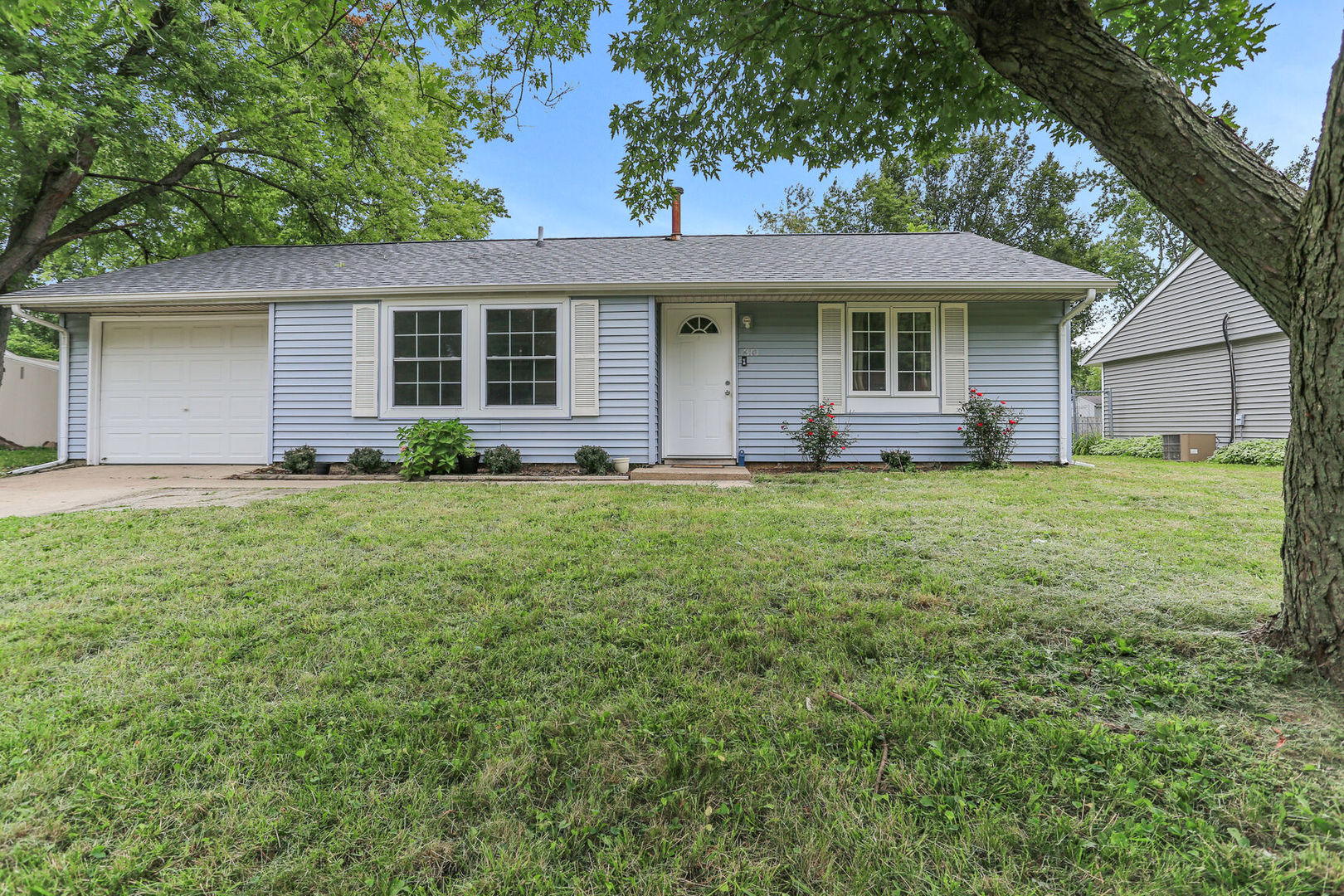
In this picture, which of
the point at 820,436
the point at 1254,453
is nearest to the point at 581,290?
the point at 820,436

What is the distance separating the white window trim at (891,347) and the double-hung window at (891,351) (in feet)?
0.04

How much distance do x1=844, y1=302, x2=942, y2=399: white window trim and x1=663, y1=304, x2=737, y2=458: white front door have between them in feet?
5.68

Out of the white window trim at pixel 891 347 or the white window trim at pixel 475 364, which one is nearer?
the white window trim at pixel 475 364

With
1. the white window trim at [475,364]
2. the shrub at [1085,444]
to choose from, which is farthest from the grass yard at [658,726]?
the shrub at [1085,444]

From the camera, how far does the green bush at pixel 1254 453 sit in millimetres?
9188

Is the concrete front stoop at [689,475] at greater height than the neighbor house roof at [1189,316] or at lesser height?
lesser

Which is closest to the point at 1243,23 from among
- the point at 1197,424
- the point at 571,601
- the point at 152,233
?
the point at 571,601

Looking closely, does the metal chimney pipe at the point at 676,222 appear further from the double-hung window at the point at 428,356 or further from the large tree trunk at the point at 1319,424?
the large tree trunk at the point at 1319,424

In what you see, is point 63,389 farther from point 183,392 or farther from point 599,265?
point 599,265

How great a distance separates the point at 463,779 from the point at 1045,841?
1.41m

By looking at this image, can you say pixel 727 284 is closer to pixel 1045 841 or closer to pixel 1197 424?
pixel 1045 841

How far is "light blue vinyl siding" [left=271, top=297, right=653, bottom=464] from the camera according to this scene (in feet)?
24.1

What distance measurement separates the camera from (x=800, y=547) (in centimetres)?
342

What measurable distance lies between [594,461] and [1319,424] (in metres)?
6.16
